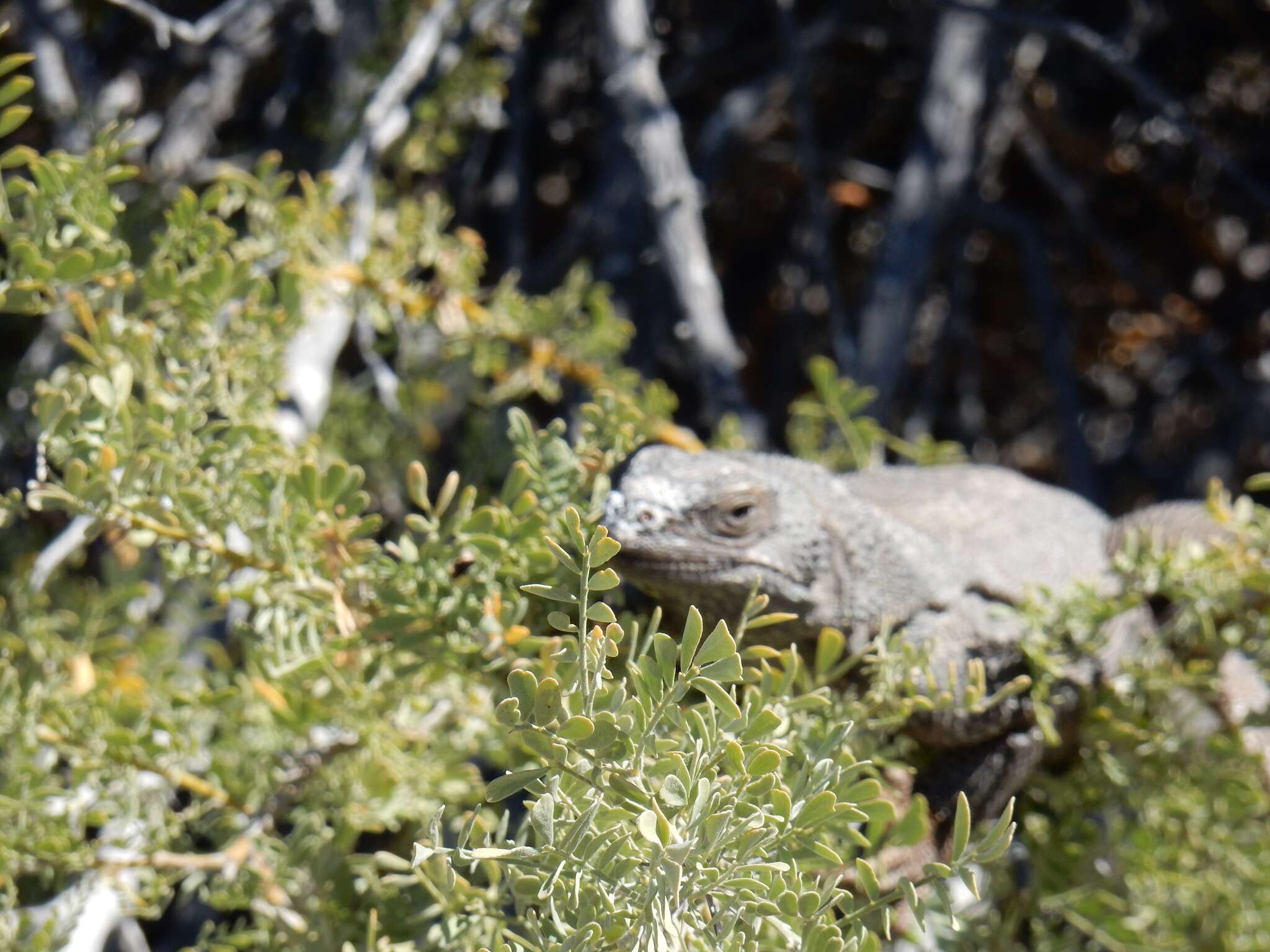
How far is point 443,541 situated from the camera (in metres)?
1.17

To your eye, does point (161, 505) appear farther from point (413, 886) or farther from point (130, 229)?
point (130, 229)

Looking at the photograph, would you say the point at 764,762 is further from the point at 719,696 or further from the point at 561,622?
the point at 561,622

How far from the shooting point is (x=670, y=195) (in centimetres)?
220

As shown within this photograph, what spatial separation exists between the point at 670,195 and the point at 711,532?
1151 millimetres

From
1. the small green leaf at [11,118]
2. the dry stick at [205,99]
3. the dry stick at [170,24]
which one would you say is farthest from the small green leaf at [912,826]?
the dry stick at [205,99]

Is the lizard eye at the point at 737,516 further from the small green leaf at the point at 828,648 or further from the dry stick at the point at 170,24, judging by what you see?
the dry stick at the point at 170,24

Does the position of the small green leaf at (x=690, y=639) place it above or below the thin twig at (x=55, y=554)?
above

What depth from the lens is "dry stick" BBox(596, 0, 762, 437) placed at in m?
2.20

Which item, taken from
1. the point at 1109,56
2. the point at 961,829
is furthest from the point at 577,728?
the point at 1109,56

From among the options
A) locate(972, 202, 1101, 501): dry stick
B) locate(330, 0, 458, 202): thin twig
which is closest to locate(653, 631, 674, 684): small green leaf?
locate(330, 0, 458, 202): thin twig

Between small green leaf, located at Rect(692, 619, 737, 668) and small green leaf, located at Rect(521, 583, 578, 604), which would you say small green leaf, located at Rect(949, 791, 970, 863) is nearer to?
small green leaf, located at Rect(692, 619, 737, 668)

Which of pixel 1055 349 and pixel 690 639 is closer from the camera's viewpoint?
pixel 690 639

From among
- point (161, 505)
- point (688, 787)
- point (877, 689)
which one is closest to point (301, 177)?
point (161, 505)

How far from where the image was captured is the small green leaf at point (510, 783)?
0.79 meters
